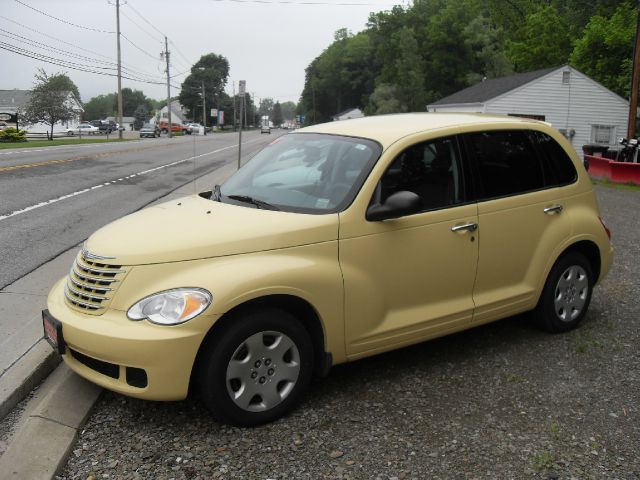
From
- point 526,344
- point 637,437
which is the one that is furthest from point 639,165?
point 637,437

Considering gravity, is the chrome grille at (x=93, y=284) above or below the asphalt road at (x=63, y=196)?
above

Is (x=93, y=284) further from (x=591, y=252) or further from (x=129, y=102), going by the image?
(x=129, y=102)

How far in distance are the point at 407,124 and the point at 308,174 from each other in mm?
823

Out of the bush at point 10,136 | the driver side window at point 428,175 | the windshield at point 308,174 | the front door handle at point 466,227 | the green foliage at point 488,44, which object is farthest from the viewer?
the green foliage at point 488,44

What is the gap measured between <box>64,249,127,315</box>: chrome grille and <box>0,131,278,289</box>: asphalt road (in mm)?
2565

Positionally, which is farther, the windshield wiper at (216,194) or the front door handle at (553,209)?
the front door handle at (553,209)

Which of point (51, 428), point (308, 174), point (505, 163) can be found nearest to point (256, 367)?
point (51, 428)

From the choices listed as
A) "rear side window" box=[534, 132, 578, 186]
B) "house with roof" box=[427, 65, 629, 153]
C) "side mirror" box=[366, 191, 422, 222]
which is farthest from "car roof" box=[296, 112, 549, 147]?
"house with roof" box=[427, 65, 629, 153]

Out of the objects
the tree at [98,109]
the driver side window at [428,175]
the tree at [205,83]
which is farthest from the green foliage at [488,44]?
the tree at [98,109]

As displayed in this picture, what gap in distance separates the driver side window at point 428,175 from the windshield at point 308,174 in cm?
17

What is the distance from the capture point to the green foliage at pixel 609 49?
4447 cm

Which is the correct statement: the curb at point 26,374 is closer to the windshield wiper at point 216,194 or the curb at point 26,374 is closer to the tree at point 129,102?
the windshield wiper at point 216,194

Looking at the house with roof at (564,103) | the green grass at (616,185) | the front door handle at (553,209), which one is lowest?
the green grass at (616,185)

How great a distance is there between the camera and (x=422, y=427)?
12.6 ft
